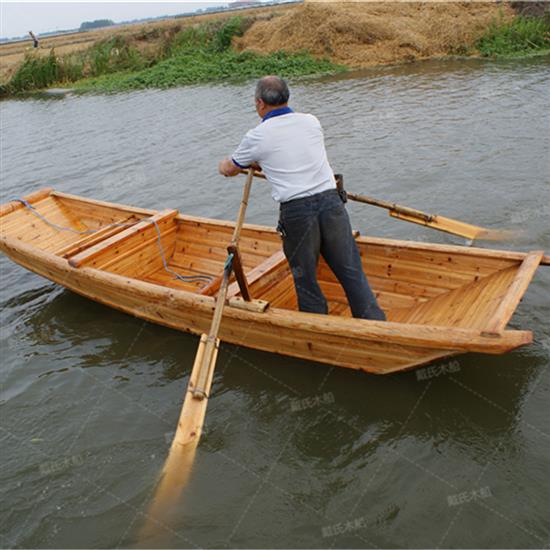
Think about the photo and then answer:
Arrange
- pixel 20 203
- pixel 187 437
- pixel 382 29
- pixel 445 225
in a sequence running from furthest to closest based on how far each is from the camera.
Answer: pixel 382 29, pixel 20 203, pixel 445 225, pixel 187 437

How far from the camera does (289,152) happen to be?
431 centimetres

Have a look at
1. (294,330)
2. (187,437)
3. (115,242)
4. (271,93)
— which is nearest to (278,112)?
(271,93)

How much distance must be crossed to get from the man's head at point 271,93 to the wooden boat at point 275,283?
1.70 meters

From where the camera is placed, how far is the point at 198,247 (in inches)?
280

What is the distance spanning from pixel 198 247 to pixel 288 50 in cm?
1885

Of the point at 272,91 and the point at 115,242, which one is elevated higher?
the point at 272,91

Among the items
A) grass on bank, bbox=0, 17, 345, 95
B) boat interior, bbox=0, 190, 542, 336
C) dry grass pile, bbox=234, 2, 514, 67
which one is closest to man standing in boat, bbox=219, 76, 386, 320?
boat interior, bbox=0, 190, 542, 336

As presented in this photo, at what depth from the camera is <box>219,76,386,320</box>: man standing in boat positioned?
430cm

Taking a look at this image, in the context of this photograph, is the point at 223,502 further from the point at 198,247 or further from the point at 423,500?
the point at 198,247

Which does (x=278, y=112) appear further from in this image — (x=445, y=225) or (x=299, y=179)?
(x=445, y=225)

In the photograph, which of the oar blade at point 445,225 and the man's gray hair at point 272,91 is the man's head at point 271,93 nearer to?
the man's gray hair at point 272,91

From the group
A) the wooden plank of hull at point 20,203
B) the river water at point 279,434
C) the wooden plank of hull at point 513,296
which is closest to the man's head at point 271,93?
the wooden plank of hull at point 513,296

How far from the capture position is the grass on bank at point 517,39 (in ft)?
62.2

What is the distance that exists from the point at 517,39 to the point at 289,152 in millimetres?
19134
